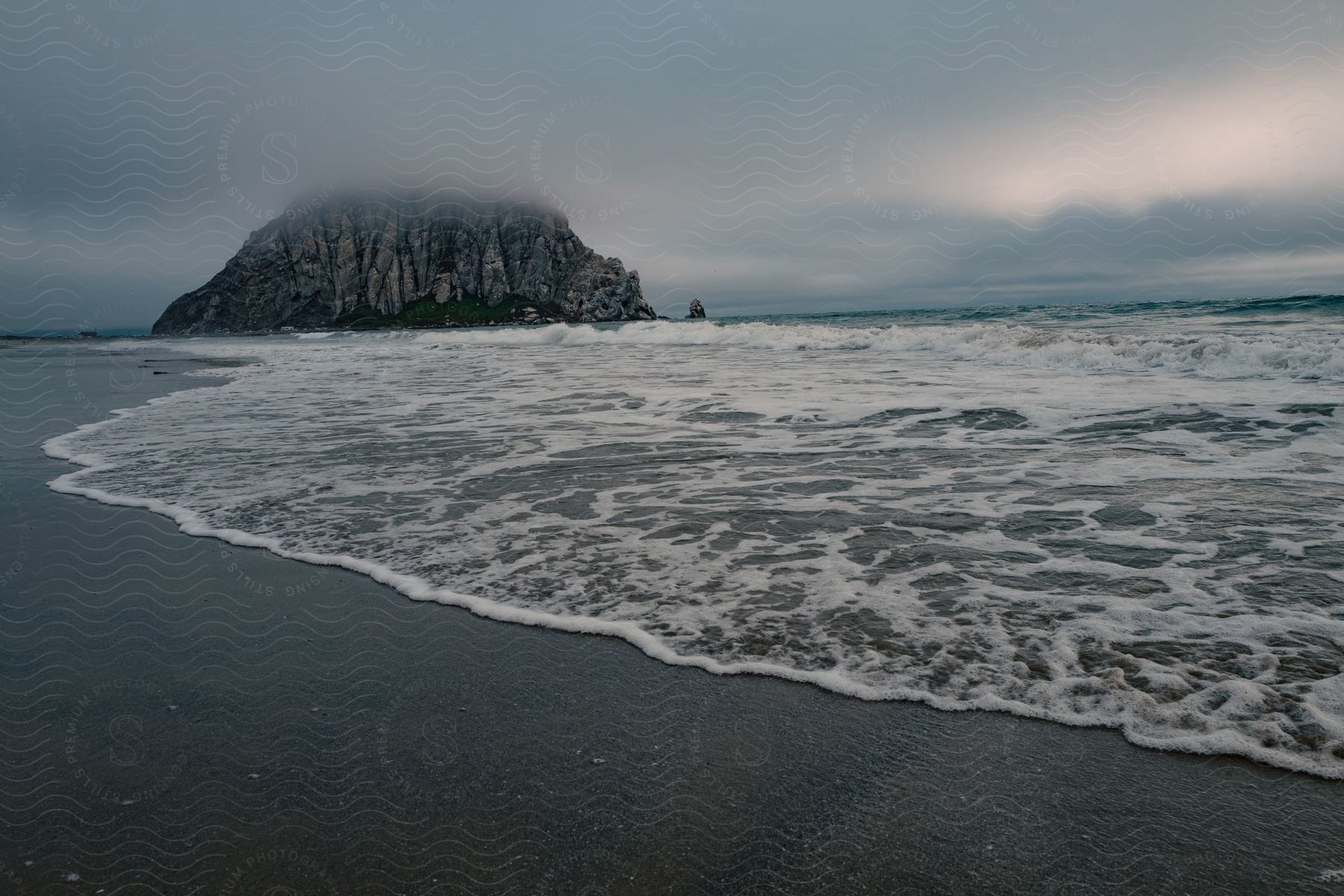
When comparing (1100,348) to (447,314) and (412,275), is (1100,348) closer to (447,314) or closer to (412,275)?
(447,314)

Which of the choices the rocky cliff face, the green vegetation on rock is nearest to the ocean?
the rocky cliff face

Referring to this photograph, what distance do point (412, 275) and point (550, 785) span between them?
487 ft

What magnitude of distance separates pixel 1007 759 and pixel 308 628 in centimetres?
346

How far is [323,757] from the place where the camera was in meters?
2.75

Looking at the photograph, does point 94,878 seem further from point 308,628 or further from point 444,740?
point 308,628

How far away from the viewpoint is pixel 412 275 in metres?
138

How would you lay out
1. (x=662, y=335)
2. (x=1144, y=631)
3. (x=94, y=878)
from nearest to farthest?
(x=94, y=878) → (x=1144, y=631) → (x=662, y=335)

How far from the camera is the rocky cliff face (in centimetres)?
12638

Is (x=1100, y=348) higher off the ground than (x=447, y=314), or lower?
lower

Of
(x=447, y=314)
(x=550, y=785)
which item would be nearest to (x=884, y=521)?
(x=550, y=785)

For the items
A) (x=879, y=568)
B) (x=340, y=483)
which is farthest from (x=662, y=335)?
(x=879, y=568)

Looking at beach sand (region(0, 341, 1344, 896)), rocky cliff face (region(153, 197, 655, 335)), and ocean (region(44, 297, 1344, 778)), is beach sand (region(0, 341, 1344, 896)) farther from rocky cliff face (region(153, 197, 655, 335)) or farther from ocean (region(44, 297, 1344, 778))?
rocky cliff face (region(153, 197, 655, 335))

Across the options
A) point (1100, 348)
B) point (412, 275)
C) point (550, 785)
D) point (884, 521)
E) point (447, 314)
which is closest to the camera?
point (550, 785)

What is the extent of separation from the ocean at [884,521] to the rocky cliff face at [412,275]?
4528 inches
